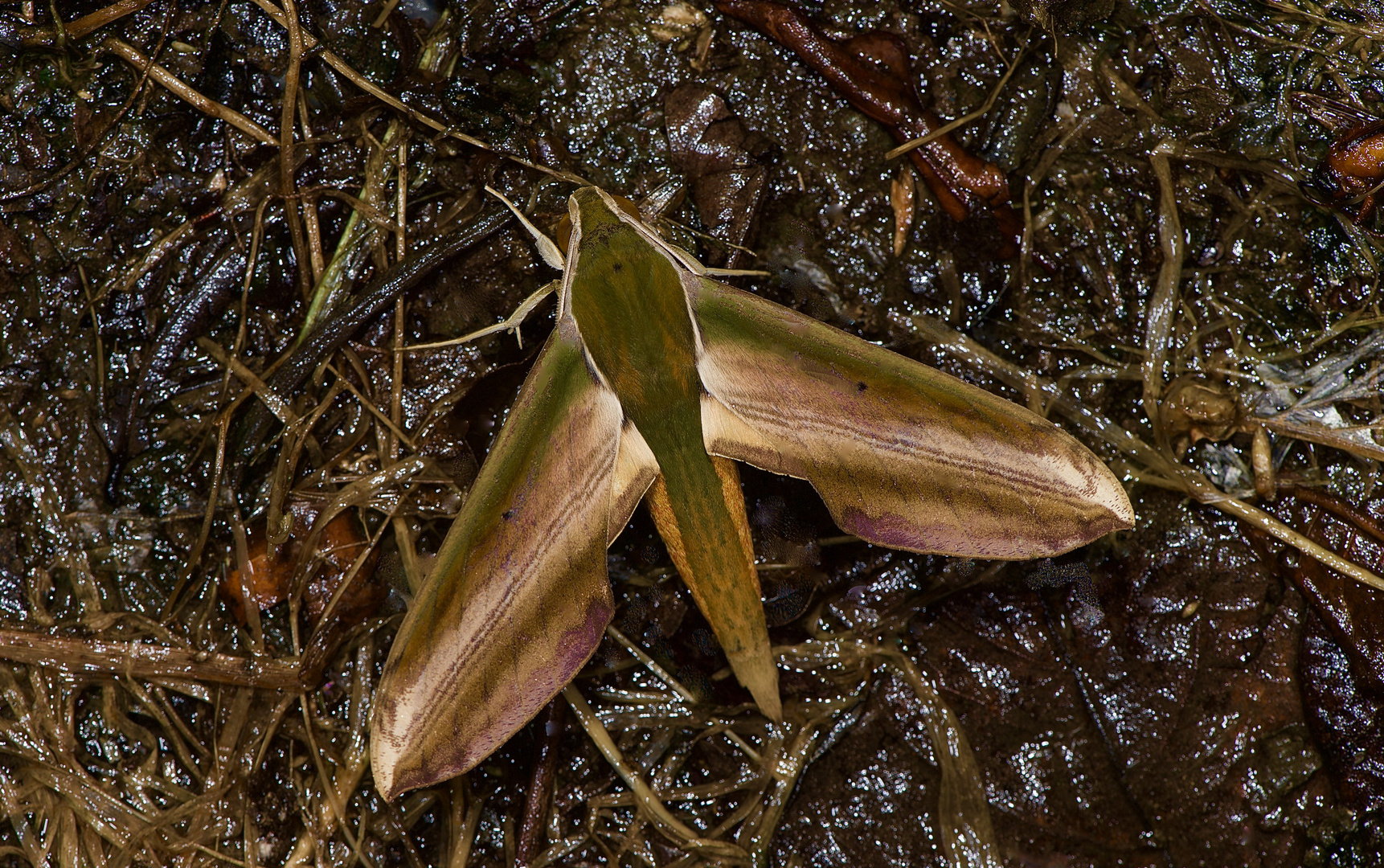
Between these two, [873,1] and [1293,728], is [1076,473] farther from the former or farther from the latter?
[873,1]

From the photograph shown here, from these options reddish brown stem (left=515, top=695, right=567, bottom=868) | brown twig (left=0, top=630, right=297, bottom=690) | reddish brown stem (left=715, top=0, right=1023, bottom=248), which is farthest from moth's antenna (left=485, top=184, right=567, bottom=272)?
brown twig (left=0, top=630, right=297, bottom=690)

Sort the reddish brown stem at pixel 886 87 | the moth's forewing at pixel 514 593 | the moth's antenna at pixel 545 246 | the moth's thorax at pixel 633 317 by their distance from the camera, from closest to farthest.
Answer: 1. the moth's forewing at pixel 514 593
2. the moth's thorax at pixel 633 317
3. the moth's antenna at pixel 545 246
4. the reddish brown stem at pixel 886 87

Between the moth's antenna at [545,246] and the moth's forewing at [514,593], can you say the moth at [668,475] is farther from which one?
the moth's antenna at [545,246]

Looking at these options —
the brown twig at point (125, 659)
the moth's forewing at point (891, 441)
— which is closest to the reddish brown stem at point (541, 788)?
the brown twig at point (125, 659)

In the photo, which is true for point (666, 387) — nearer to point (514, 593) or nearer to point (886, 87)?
point (514, 593)

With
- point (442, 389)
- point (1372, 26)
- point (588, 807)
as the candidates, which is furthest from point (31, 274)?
point (1372, 26)

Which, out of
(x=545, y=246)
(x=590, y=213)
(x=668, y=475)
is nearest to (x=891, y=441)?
(x=668, y=475)

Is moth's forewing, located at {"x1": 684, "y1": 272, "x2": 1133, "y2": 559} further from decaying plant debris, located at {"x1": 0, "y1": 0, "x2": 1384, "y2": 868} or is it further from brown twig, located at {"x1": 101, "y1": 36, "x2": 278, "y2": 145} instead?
brown twig, located at {"x1": 101, "y1": 36, "x2": 278, "y2": 145}
